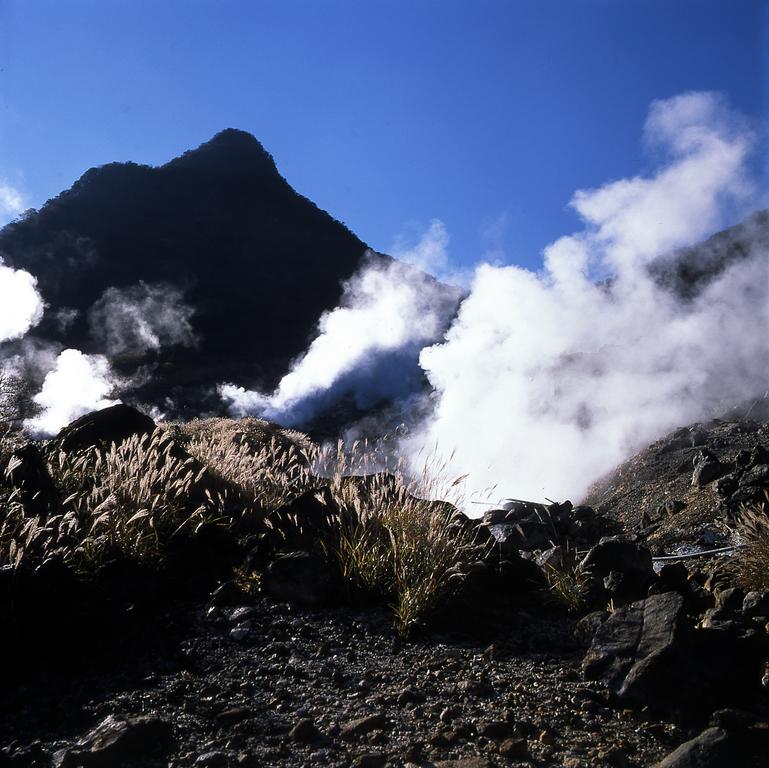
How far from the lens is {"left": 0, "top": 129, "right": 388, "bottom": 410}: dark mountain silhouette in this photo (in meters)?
34.7

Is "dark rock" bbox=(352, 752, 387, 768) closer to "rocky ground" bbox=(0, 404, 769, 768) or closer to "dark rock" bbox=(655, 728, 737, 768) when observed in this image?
"rocky ground" bbox=(0, 404, 769, 768)

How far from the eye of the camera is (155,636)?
3.58m

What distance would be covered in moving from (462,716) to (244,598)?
175cm

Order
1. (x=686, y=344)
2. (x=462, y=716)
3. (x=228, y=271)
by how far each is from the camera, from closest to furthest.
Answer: (x=462, y=716) → (x=686, y=344) → (x=228, y=271)

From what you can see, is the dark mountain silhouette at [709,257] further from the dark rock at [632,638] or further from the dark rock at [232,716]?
the dark rock at [232,716]

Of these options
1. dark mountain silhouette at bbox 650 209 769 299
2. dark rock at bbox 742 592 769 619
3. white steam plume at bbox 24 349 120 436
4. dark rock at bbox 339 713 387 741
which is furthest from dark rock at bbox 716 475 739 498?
white steam plume at bbox 24 349 120 436

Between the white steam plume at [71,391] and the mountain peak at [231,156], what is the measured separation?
2103cm

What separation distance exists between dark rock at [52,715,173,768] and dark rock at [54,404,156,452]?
4242 millimetres

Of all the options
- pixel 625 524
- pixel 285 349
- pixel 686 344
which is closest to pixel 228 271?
pixel 285 349

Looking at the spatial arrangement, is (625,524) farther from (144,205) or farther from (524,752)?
(144,205)

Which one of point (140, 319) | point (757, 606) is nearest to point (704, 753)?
point (757, 606)

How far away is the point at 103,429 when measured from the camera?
22.1 ft

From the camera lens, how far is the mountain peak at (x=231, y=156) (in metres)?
48.8

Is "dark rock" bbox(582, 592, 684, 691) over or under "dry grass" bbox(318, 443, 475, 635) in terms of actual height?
under
